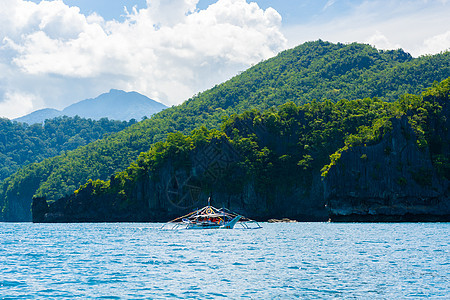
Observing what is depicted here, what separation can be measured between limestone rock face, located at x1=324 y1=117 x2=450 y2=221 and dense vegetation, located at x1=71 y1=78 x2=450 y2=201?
605 centimetres

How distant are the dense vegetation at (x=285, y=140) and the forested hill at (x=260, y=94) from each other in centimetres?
3572

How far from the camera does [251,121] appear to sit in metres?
124

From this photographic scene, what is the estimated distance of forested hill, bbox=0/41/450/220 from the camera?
6122 inches

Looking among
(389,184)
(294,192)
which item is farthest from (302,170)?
(389,184)

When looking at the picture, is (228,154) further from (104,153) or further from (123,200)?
(104,153)

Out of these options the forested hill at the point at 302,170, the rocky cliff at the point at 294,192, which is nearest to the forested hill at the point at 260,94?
the forested hill at the point at 302,170

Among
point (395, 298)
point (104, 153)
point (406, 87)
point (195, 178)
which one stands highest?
point (406, 87)

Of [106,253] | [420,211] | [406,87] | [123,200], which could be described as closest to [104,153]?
[123,200]

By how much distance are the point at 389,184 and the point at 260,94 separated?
90.1 metres

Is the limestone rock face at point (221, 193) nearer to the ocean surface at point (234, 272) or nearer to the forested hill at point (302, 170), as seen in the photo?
the forested hill at point (302, 170)

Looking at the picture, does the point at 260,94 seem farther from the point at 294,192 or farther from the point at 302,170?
the point at 294,192

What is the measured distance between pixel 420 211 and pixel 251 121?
4652cm

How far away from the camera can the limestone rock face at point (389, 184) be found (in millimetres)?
91875

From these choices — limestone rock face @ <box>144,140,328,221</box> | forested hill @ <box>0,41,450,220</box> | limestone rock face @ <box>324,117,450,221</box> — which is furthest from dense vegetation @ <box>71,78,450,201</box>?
forested hill @ <box>0,41,450,220</box>
